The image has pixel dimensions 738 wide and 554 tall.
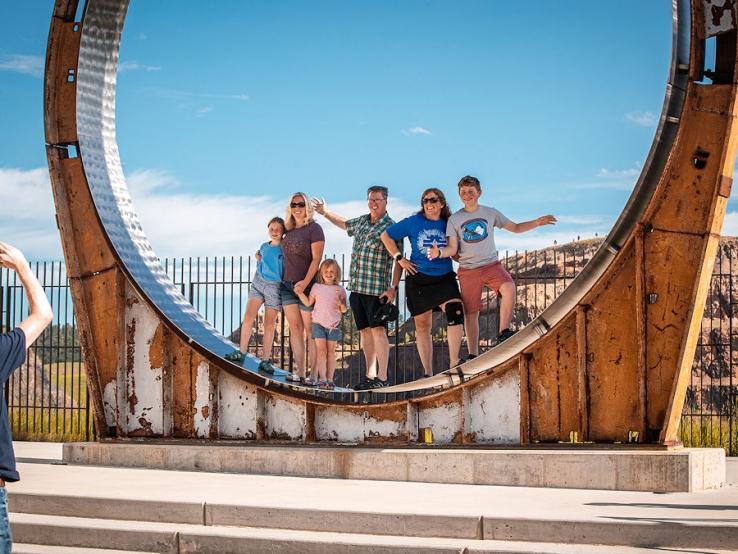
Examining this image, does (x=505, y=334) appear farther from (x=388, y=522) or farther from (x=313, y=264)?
(x=388, y=522)

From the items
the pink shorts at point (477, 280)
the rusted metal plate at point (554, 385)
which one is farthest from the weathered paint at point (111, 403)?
the rusted metal plate at point (554, 385)

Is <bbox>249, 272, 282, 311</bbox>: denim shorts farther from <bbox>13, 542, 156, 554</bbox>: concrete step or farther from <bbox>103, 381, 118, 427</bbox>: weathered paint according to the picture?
<bbox>13, 542, 156, 554</bbox>: concrete step

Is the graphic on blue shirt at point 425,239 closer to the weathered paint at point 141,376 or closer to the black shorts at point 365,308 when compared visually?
the black shorts at point 365,308

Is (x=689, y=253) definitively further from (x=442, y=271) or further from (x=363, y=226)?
(x=363, y=226)

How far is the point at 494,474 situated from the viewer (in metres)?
9.09

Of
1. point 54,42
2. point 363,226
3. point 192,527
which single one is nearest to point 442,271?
point 363,226

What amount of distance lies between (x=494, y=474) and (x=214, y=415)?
3346 mm

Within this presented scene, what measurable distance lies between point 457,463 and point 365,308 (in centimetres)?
199

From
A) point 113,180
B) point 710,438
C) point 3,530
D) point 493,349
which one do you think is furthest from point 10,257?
point 710,438

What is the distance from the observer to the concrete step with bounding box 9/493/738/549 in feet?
21.6

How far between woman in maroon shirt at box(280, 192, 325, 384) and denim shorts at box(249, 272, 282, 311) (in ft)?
0.30

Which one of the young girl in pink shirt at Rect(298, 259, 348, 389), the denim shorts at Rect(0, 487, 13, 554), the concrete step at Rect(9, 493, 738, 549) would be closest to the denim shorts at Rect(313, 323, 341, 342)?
the young girl in pink shirt at Rect(298, 259, 348, 389)

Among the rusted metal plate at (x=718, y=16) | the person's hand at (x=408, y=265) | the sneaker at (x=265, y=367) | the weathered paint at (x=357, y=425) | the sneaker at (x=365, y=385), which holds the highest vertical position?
the rusted metal plate at (x=718, y=16)

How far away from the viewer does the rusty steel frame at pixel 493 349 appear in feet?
28.1
